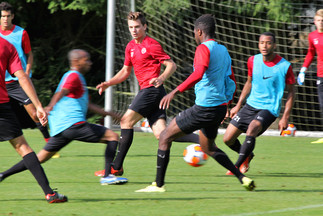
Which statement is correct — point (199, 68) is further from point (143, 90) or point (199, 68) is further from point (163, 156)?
point (143, 90)

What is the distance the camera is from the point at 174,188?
6.62 m

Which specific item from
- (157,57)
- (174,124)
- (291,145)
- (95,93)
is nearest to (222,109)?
(174,124)

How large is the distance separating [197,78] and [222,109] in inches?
21.9

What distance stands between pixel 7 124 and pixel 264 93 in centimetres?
359

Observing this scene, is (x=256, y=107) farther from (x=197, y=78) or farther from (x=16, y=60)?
(x=16, y=60)

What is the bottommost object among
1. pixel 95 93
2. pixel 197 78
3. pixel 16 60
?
pixel 95 93

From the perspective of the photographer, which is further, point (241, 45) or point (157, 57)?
point (241, 45)

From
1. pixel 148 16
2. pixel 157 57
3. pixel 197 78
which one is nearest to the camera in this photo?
pixel 197 78

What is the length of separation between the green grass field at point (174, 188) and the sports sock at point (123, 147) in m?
0.26

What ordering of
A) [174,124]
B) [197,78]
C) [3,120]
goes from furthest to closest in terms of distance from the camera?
[174,124] < [197,78] < [3,120]

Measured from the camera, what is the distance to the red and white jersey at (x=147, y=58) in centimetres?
734

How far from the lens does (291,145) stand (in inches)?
440

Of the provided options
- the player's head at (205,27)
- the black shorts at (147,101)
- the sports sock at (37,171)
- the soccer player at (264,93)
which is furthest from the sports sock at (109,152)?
the soccer player at (264,93)

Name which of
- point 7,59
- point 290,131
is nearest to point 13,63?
point 7,59
